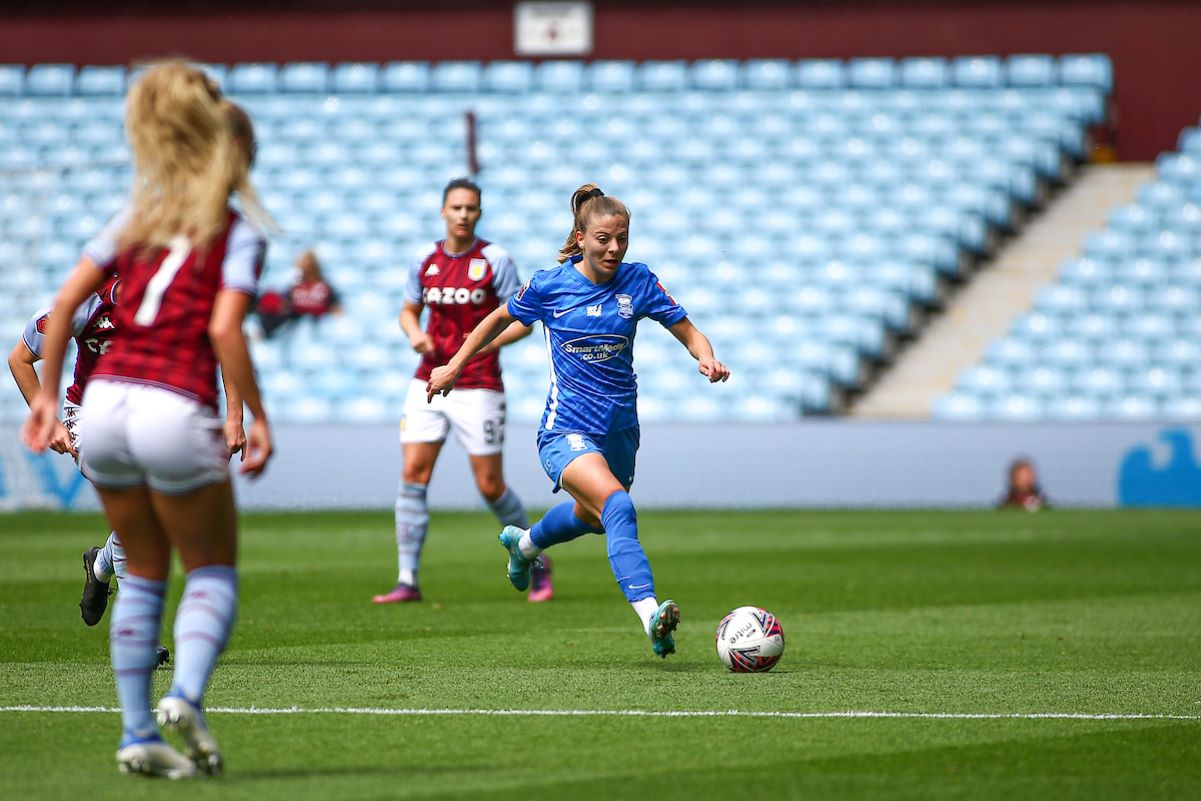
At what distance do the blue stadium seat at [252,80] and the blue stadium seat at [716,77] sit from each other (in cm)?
635

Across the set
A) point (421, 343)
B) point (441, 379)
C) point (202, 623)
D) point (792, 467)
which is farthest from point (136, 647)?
point (792, 467)

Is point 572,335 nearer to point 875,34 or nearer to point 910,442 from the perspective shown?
point 910,442

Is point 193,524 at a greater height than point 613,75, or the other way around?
point 613,75

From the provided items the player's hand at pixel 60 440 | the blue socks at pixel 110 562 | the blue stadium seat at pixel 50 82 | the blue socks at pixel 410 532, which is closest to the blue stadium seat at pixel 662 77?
the blue stadium seat at pixel 50 82

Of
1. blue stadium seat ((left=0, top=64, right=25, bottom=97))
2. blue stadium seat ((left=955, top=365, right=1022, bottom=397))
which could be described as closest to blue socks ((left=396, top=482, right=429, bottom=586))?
blue stadium seat ((left=955, top=365, right=1022, bottom=397))

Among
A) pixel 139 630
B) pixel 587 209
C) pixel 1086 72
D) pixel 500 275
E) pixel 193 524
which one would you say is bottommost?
pixel 139 630

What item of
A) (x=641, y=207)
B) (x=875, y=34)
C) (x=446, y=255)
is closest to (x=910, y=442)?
(x=641, y=207)

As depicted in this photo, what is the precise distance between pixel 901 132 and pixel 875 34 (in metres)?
2.36

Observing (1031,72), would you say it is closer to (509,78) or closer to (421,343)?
(509,78)

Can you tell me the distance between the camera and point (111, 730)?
219 inches

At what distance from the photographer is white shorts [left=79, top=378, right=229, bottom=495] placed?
178 inches

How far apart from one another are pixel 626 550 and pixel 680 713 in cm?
127

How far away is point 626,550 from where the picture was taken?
716 cm

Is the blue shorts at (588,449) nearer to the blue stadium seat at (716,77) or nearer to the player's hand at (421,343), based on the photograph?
the player's hand at (421,343)
